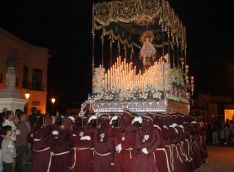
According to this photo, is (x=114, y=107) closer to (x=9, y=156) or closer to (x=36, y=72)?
(x=9, y=156)

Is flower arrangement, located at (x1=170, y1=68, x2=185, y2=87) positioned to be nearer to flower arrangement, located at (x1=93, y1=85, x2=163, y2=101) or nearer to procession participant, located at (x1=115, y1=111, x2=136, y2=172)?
flower arrangement, located at (x1=93, y1=85, x2=163, y2=101)

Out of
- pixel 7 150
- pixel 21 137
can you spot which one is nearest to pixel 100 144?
pixel 7 150

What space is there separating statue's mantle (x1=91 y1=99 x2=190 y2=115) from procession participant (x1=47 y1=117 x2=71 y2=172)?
4.93m

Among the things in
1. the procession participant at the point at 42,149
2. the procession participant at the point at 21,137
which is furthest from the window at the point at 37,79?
the procession participant at the point at 42,149

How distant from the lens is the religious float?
13.1 meters

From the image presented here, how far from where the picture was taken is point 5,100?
1148 centimetres

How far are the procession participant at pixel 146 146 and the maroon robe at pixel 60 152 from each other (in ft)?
6.65

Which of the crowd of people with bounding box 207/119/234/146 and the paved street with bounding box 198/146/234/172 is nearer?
the paved street with bounding box 198/146/234/172

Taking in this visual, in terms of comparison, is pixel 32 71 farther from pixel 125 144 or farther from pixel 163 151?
pixel 163 151

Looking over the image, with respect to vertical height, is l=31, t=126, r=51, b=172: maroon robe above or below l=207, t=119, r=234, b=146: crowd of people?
above

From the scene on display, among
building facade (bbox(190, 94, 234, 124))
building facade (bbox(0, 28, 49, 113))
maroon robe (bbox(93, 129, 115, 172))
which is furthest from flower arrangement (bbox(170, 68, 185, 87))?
building facade (bbox(0, 28, 49, 113))

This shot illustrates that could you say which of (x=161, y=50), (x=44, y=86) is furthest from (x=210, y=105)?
(x=161, y=50)

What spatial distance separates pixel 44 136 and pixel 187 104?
9.90 m

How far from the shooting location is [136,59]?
15898mm
